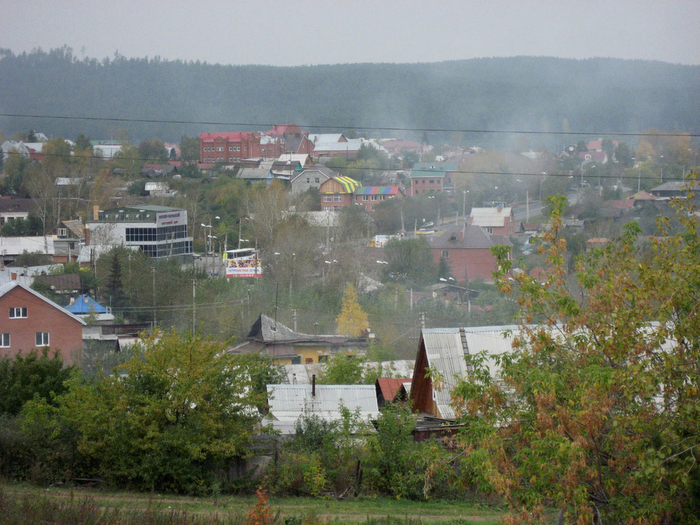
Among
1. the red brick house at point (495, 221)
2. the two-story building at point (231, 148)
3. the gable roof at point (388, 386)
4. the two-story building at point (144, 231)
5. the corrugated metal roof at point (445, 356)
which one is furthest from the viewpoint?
the two-story building at point (231, 148)

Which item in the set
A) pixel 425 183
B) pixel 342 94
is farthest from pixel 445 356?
pixel 342 94

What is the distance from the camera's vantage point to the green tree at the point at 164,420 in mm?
8344

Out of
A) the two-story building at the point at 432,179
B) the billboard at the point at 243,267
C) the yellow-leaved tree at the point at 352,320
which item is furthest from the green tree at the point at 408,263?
the two-story building at the point at 432,179

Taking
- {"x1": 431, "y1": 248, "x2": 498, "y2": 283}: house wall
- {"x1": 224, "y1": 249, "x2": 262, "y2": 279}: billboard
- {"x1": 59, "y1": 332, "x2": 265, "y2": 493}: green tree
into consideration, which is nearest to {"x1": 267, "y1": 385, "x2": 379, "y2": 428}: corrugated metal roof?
{"x1": 59, "y1": 332, "x2": 265, "y2": 493}: green tree

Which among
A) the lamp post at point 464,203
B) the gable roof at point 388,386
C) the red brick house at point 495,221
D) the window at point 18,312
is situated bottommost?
the gable roof at point 388,386

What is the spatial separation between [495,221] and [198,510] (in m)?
37.4

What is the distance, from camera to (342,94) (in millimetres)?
117625

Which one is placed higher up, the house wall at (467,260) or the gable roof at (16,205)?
the gable roof at (16,205)

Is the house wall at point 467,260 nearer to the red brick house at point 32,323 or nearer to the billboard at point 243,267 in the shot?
the billboard at point 243,267

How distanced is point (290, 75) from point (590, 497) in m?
123

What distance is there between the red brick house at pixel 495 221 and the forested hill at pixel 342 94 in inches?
2009

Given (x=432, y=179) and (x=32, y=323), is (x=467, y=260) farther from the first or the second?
(x=432, y=179)

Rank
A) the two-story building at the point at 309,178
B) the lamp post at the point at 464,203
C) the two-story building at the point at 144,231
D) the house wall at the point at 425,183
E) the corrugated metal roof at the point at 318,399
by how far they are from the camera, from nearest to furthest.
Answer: the corrugated metal roof at the point at 318,399
the two-story building at the point at 144,231
the lamp post at the point at 464,203
the two-story building at the point at 309,178
the house wall at the point at 425,183

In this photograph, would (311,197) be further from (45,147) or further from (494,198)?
(45,147)
